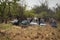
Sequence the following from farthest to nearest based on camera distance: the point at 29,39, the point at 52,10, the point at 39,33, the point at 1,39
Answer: the point at 52,10, the point at 39,33, the point at 29,39, the point at 1,39

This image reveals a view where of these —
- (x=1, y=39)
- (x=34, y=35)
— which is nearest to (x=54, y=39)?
(x=34, y=35)

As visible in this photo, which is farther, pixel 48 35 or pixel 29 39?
pixel 48 35

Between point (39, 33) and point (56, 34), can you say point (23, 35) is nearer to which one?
point (39, 33)

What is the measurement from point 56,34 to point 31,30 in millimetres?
2011

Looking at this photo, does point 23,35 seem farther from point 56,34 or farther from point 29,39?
point 56,34

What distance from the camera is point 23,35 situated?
46.1 ft

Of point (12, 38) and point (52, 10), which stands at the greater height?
point (12, 38)

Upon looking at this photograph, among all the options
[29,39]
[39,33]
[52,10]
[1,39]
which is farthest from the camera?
[52,10]

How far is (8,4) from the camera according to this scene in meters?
14.0

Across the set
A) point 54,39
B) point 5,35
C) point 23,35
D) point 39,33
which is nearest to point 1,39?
point 5,35

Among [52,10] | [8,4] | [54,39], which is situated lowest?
[52,10]

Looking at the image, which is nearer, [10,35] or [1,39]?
[1,39]

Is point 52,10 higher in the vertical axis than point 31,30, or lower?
lower

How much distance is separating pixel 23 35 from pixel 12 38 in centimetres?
118
